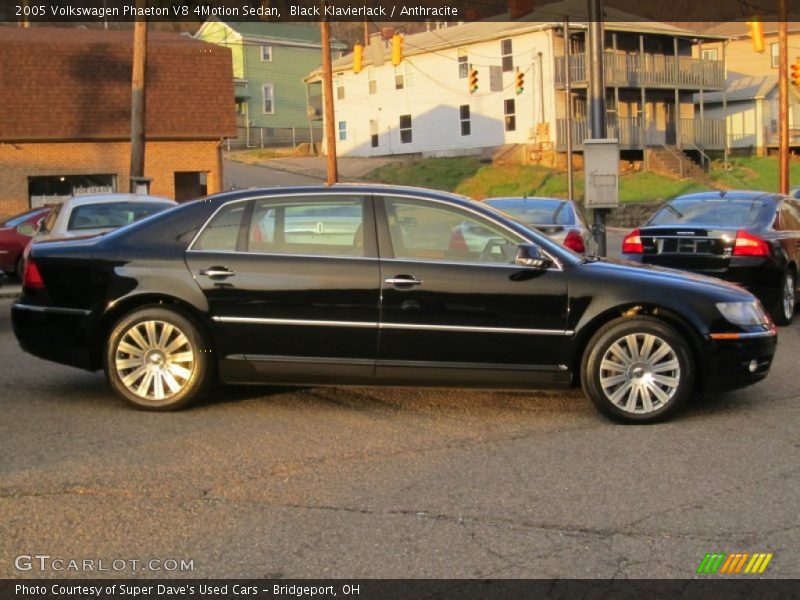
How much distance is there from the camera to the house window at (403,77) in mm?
51156

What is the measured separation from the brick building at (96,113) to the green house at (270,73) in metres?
30.5

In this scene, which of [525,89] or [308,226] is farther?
[525,89]

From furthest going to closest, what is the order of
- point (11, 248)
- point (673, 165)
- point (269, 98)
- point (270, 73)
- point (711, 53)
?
point (269, 98), point (270, 73), point (711, 53), point (673, 165), point (11, 248)

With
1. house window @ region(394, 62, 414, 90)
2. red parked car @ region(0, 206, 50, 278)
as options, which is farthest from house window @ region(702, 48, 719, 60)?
red parked car @ region(0, 206, 50, 278)

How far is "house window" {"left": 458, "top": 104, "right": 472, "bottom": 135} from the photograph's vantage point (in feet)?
159

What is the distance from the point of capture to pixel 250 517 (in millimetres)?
5188

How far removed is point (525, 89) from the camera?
45531mm

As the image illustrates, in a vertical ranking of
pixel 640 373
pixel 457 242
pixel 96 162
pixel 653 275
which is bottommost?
pixel 640 373

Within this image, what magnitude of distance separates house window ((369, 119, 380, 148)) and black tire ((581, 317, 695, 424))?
155 ft

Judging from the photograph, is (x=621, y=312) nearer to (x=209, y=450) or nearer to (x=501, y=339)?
(x=501, y=339)

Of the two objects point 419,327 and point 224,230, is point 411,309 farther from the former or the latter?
point 224,230

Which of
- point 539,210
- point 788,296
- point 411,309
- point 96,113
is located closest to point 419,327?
point 411,309

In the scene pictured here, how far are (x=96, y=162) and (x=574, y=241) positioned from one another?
1926 cm

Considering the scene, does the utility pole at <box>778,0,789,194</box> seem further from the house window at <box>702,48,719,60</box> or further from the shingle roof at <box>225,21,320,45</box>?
the shingle roof at <box>225,21,320,45</box>
